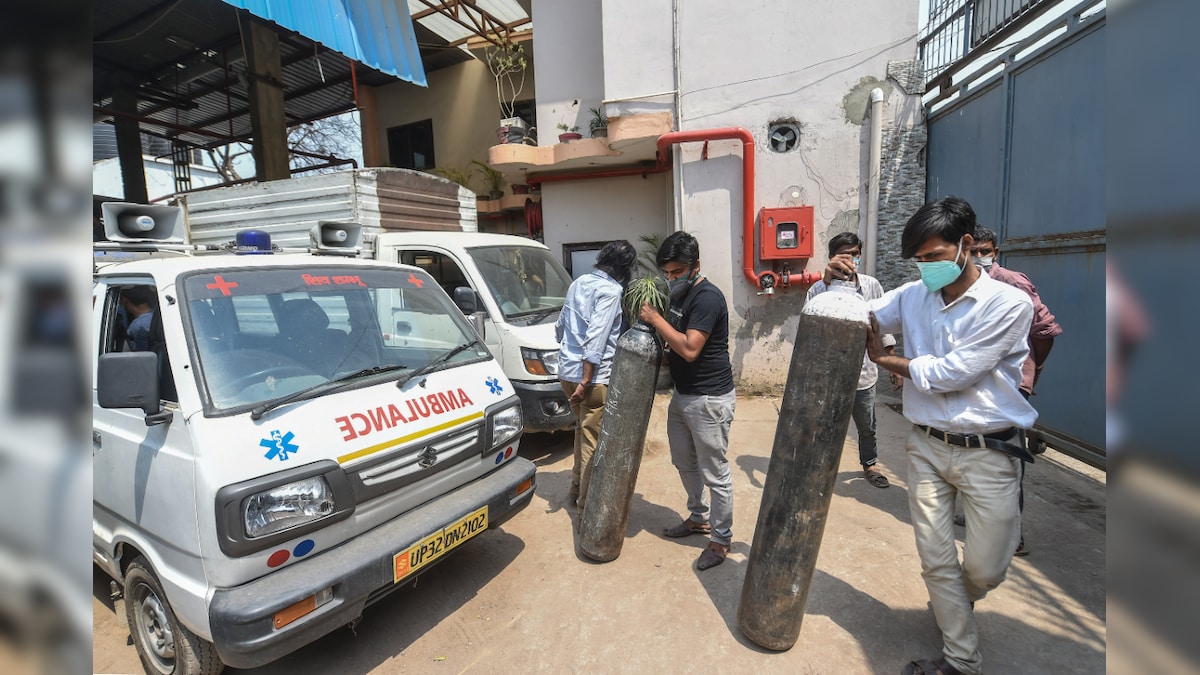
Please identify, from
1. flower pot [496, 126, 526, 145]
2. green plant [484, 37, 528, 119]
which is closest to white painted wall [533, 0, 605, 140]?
flower pot [496, 126, 526, 145]

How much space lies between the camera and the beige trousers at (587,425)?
3715 millimetres

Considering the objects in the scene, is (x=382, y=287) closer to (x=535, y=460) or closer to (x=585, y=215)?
(x=535, y=460)

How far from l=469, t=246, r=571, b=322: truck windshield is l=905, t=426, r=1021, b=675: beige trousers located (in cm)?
351

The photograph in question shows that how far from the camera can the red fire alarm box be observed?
630 cm

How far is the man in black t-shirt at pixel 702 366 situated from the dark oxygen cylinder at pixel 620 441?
165 millimetres

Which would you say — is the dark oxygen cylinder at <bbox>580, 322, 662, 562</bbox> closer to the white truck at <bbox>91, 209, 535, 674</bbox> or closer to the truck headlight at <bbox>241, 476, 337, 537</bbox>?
the white truck at <bbox>91, 209, 535, 674</bbox>

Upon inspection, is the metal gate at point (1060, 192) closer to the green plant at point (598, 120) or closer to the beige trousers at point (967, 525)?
the beige trousers at point (967, 525)

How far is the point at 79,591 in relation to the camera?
0.64m

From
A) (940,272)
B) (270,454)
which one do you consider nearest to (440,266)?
(270,454)

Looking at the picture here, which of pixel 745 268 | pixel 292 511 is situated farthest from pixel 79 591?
A: pixel 745 268

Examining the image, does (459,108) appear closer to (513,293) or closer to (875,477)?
(513,293)

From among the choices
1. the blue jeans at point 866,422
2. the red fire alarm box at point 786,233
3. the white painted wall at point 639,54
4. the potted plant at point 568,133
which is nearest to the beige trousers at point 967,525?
the blue jeans at point 866,422

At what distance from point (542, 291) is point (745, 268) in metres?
2.59

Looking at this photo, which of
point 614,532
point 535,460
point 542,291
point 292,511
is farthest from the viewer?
point 542,291
